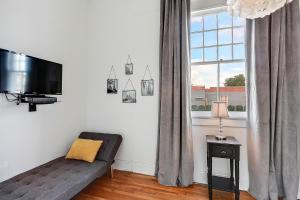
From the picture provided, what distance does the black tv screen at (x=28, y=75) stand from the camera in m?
1.83

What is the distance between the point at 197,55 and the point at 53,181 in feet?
8.42

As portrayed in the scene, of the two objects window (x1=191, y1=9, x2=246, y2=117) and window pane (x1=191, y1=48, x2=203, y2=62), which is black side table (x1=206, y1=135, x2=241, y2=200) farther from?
window pane (x1=191, y1=48, x2=203, y2=62)

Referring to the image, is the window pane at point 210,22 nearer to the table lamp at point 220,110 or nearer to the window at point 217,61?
the window at point 217,61

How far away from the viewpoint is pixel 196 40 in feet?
9.07

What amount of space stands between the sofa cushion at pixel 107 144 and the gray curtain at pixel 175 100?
69cm

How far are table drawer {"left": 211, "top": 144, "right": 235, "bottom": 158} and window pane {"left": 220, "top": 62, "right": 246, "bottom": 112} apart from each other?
2.38 feet

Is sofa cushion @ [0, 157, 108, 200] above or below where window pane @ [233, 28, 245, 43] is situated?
below

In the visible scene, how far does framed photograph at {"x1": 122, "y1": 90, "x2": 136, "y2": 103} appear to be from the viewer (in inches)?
117

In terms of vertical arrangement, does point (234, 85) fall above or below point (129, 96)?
above

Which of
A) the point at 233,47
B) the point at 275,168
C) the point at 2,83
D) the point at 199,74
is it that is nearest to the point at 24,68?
the point at 2,83

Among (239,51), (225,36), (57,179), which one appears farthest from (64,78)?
(239,51)

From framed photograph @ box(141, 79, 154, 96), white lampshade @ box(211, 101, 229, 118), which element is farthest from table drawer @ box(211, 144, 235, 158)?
framed photograph @ box(141, 79, 154, 96)

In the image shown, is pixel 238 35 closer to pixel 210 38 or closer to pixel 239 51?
pixel 239 51

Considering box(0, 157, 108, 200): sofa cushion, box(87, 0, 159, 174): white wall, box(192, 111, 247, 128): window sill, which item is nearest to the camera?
box(0, 157, 108, 200): sofa cushion
